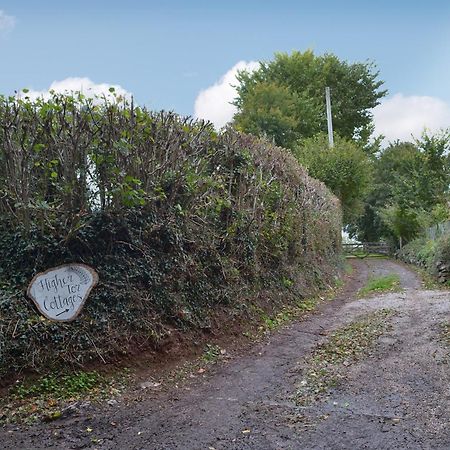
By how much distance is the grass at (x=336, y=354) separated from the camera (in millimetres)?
4484

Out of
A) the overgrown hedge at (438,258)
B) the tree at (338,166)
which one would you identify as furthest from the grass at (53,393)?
the tree at (338,166)

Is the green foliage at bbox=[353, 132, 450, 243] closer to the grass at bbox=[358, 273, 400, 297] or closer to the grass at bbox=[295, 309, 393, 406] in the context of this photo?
the grass at bbox=[358, 273, 400, 297]

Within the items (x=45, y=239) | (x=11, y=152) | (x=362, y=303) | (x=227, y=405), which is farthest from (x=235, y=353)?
(x=362, y=303)

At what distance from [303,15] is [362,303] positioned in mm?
5404

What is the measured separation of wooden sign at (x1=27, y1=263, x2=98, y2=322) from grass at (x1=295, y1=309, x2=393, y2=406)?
7.88 ft

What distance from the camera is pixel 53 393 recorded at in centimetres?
424

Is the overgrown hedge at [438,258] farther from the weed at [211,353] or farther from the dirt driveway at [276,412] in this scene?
the weed at [211,353]

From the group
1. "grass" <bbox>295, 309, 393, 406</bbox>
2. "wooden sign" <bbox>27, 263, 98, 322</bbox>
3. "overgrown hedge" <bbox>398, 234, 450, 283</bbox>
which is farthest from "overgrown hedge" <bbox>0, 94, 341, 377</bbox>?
"overgrown hedge" <bbox>398, 234, 450, 283</bbox>

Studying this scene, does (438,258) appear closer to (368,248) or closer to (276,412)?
(276,412)

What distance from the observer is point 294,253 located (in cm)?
980

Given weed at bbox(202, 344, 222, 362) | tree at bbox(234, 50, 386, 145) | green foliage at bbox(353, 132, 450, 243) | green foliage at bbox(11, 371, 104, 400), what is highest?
tree at bbox(234, 50, 386, 145)

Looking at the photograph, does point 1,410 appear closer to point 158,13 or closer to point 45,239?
point 45,239

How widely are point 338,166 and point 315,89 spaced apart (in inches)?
487

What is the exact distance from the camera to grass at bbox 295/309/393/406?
4.48 m
